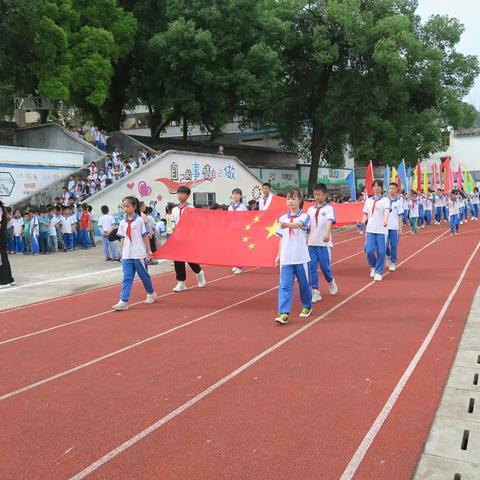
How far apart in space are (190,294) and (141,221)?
1783 millimetres

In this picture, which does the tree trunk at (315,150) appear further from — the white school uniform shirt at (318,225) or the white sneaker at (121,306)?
the white sneaker at (121,306)

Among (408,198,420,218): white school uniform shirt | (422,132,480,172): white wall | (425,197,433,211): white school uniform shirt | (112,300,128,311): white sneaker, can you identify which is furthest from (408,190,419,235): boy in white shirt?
(422,132,480,172): white wall

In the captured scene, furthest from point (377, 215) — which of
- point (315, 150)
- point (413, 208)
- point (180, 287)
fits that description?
point (315, 150)

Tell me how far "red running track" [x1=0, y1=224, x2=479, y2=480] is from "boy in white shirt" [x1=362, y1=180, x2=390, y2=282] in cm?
160

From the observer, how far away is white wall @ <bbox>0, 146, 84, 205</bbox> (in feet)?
65.6

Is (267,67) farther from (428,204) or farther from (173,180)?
(428,204)

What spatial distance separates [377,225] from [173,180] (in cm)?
1545

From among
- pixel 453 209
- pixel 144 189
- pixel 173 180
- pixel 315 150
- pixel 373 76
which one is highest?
pixel 373 76

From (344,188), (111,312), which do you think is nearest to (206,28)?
(344,188)

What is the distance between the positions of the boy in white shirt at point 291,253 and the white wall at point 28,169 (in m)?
15.5

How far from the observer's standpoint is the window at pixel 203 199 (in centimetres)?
2584

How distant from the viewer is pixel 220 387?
5.04 meters

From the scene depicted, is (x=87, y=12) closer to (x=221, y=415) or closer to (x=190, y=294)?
(x=190, y=294)

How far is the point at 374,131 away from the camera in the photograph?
32.3 metres
